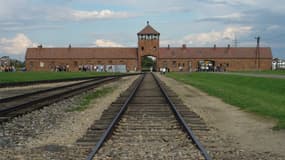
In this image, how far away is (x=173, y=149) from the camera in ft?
33.1

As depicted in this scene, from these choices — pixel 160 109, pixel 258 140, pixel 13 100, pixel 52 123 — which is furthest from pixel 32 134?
pixel 13 100

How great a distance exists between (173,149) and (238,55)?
139 meters

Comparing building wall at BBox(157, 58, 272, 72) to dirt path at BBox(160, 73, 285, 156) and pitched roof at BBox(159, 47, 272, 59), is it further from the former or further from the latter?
dirt path at BBox(160, 73, 285, 156)

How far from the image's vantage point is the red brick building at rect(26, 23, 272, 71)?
14475cm

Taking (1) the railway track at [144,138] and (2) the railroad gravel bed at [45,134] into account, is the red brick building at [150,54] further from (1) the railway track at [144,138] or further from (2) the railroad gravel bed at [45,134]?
(1) the railway track at [144,138]

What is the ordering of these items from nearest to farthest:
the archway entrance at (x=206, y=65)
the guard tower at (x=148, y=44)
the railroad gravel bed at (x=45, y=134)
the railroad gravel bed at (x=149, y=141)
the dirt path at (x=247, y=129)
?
1. the railroad gravel bed at (x=149, y=141)
2. the railroad gravel bed at (x=45, y=134)
3. the dirt path at (x=247, y=129)
4. the archway entrance at (x=206, y=65)
5. the guard tower at (x=148, y=44)

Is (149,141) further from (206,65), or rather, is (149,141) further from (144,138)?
(206,65)

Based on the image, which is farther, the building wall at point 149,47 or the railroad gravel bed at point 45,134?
the building wall at point 149,47

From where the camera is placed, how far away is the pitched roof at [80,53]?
146000 mm

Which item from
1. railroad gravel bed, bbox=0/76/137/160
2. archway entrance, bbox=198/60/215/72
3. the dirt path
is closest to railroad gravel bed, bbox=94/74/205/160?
railroad gravel bed, bbox=0/76/137/160

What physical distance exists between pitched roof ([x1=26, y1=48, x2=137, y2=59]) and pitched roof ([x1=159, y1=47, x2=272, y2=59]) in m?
9.64

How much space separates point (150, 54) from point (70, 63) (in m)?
22.6

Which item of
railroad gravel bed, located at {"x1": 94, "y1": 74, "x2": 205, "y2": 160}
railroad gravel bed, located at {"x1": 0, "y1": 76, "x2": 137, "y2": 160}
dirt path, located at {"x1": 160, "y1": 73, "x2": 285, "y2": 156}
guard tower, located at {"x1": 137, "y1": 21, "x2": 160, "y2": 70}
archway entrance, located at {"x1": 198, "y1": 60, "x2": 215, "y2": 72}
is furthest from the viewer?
guard tower, located at {"x1": 137, "y1": 21, "x2": 160, "y2": 70}

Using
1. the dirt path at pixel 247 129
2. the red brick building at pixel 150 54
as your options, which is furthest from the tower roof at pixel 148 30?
the dirt path at pixel 247 129
